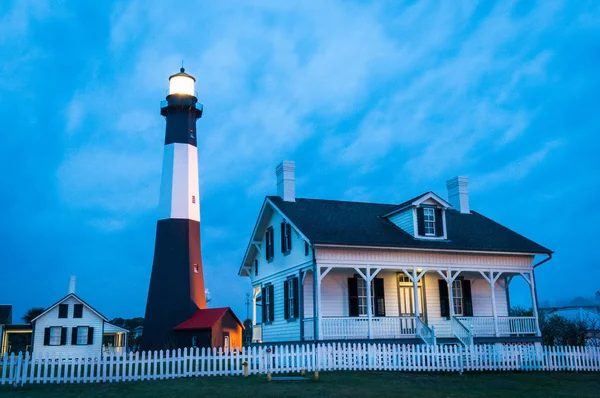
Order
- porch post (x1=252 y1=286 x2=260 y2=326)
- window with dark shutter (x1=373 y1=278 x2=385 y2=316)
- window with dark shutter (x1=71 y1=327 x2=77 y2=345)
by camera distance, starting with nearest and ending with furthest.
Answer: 1. window with dark shutter (x1=373 y1=278 x2=385 y2=316)
2. porch post (x1=252 y1=286 x2=260 y2=326)
3. window with dark shutter (x1=71 y1=327 x2=77 y2=345)

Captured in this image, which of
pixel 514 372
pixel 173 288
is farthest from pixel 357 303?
pixel 173 288

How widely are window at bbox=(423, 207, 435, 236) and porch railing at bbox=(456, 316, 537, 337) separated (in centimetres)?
357

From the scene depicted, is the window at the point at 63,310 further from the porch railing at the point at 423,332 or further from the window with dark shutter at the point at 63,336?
the porch railing at the point at 423,332

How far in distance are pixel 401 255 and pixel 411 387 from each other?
8.65 m

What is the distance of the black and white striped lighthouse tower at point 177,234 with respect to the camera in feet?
99.7

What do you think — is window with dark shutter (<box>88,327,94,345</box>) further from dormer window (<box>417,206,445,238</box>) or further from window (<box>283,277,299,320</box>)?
dormer window (<box>417,206,445,238</box>)

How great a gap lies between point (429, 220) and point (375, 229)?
230 centimetres

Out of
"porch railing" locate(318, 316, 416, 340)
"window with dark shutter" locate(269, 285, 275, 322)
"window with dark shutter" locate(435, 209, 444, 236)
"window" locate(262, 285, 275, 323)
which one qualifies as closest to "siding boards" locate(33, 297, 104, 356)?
"window" locate(262, 285, 275, 323)

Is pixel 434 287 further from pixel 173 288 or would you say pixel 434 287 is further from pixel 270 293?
pixel 173 288

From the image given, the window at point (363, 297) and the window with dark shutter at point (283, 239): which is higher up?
the window with dark shutter at point (283, 239)

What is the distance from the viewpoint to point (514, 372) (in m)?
19.1

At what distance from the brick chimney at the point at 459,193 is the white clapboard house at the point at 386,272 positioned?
2001 mm

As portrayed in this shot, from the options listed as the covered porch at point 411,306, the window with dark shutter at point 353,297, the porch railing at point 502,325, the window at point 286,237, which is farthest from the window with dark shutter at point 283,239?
the porch railing at point 502,325

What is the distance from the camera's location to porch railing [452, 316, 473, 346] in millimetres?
22031
